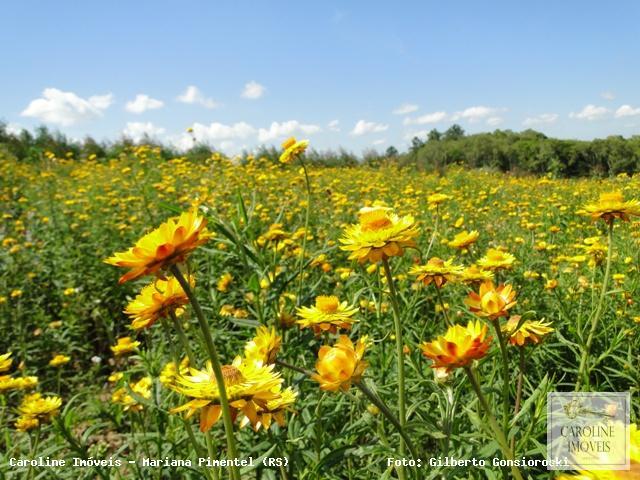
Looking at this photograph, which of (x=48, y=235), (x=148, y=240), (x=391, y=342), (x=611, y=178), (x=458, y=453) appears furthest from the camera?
(x=611, y=178)

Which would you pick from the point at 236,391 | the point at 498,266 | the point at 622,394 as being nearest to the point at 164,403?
the point at 236,391

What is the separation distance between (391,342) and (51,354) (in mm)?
2292

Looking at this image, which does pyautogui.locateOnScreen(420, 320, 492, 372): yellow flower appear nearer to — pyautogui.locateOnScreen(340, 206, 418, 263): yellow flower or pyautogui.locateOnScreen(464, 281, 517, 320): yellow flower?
pyautogui.locateOnScreen(464, 281, 517, 320): yellow flower

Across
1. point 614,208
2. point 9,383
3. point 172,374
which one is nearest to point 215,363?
point 172,374

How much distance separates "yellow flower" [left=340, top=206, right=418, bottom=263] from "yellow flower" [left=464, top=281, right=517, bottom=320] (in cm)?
20

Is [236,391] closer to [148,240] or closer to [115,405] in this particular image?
[148,240]

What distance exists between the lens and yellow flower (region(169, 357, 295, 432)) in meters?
0.78

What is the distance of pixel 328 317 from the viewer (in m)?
1.22

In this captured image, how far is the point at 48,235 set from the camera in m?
4.16

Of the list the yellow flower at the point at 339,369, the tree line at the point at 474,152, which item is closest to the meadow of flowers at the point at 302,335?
the yellow flower at the point at 339,369

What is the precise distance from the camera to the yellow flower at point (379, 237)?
1.11 meters

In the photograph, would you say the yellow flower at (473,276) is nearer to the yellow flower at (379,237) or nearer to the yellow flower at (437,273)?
the yellow flower at (437,273)

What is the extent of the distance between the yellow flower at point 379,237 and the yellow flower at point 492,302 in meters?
0.20

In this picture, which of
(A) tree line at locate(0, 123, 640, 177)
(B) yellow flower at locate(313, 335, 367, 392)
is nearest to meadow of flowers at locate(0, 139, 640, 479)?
(B) yellow flower at locate(313, 335, 367, 392)
